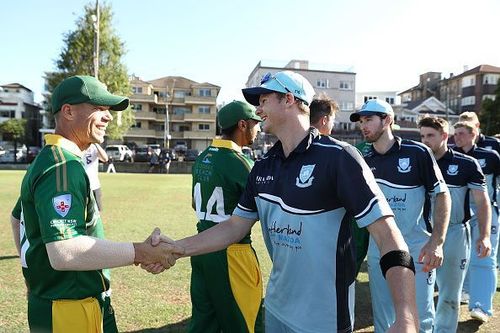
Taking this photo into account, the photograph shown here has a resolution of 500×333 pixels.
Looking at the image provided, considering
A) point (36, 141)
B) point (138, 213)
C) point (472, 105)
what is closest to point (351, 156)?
point (138, 213)

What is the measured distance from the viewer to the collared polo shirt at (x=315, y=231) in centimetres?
260

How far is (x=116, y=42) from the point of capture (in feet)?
164

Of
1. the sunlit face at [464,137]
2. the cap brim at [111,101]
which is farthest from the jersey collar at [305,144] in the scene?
the sunlit face at [464,137]

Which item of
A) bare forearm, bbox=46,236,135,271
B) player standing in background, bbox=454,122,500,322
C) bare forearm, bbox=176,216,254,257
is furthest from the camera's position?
player standing in background, bbox=454,122,500,322

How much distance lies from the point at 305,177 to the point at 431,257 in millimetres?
1952

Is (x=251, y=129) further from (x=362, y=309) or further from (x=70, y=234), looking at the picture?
(x=362, y=309)

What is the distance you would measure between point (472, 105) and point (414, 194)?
81939mm

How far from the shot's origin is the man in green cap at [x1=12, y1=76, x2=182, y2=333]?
8.38 feet

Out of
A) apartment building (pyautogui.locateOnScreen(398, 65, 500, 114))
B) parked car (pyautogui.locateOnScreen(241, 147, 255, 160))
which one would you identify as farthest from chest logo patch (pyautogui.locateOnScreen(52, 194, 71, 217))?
apartment building (pyautogui.locateOnScreen(398, 65, 500, 114))

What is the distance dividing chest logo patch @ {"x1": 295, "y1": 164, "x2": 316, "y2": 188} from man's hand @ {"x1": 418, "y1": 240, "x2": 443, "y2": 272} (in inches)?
76.4

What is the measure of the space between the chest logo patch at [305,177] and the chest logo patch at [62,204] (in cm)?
127

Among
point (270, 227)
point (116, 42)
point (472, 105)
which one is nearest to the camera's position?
point (270, 227)

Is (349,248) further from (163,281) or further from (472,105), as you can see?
(472,105)

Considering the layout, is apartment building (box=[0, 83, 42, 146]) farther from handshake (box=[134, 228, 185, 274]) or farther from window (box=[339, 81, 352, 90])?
handshake (box=[134, 228, 185, 274])
